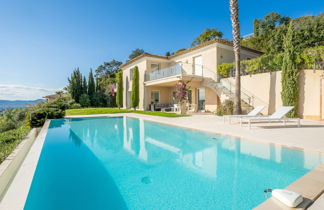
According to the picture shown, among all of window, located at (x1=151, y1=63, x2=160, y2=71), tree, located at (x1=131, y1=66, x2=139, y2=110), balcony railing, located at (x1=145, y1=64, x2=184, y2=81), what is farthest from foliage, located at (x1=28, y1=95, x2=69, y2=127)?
window, located at (x1=151, y1=63, x2=160, y2=71)

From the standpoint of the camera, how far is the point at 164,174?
4043 mm

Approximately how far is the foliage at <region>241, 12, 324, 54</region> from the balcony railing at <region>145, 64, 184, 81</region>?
853 cm

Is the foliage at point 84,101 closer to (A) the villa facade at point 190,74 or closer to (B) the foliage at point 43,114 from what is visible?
(A) the villa facade at point 190,74

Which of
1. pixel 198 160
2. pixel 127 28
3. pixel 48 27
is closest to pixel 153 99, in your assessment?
pixel 127 28

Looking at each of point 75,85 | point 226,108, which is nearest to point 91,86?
point 75,85

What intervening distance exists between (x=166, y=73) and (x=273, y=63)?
9.23m

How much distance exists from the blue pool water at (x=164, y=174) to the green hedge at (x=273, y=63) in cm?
874

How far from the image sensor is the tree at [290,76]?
1100 centimetres

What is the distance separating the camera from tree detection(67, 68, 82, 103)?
2844 cm

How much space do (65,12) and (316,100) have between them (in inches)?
775

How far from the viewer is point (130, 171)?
421cm

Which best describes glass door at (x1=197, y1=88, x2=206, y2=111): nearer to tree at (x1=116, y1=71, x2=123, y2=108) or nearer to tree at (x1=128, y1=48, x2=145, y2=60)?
tree at (x1=116, y1=71, x2=123, y2=108)

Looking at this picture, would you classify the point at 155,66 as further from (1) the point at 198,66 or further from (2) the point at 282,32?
(2) the point at 282,32

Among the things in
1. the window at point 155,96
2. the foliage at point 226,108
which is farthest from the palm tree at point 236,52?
the window at point 155,96
